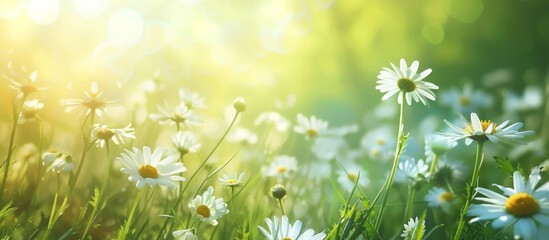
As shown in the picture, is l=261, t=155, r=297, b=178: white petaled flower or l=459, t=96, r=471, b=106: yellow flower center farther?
l=459, t=96, r=471, b=106: yellow flower center

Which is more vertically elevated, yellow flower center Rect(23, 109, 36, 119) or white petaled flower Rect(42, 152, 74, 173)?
yellow flower center Rect(23, 109, 36, 119)

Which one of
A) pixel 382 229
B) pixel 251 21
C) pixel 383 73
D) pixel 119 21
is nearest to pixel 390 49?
pixel 251 21

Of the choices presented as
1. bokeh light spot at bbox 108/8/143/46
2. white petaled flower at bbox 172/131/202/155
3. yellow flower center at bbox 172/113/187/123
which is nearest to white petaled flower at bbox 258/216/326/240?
white petaled flower at bbox 172/131/202/155

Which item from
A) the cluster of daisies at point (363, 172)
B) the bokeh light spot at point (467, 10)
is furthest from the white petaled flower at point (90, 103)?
the bokeh light spot at point (467, 10)

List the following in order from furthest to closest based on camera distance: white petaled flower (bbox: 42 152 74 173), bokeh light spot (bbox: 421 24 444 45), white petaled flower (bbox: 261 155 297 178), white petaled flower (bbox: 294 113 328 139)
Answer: bokeh light spot (bbox: 421 24 444 45) < white petaled flower (bbox: 294 113 328 139) < white petaled flower (bbox: 261 155 297 178) < white petaled flower (bbox: 42 152 74 173)

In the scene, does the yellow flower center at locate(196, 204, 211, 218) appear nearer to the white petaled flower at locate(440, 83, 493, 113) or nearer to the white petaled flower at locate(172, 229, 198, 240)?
the white petaled flower at locate(172, 229, 198, 240)

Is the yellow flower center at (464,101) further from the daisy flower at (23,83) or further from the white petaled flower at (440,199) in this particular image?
the daisy flower at (23,83)

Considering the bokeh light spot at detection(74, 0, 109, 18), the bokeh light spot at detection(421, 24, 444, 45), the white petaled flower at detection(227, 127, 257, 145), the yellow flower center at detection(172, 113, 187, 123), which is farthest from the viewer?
the bokeh light spot at detection(421, 24, 444, 45)
